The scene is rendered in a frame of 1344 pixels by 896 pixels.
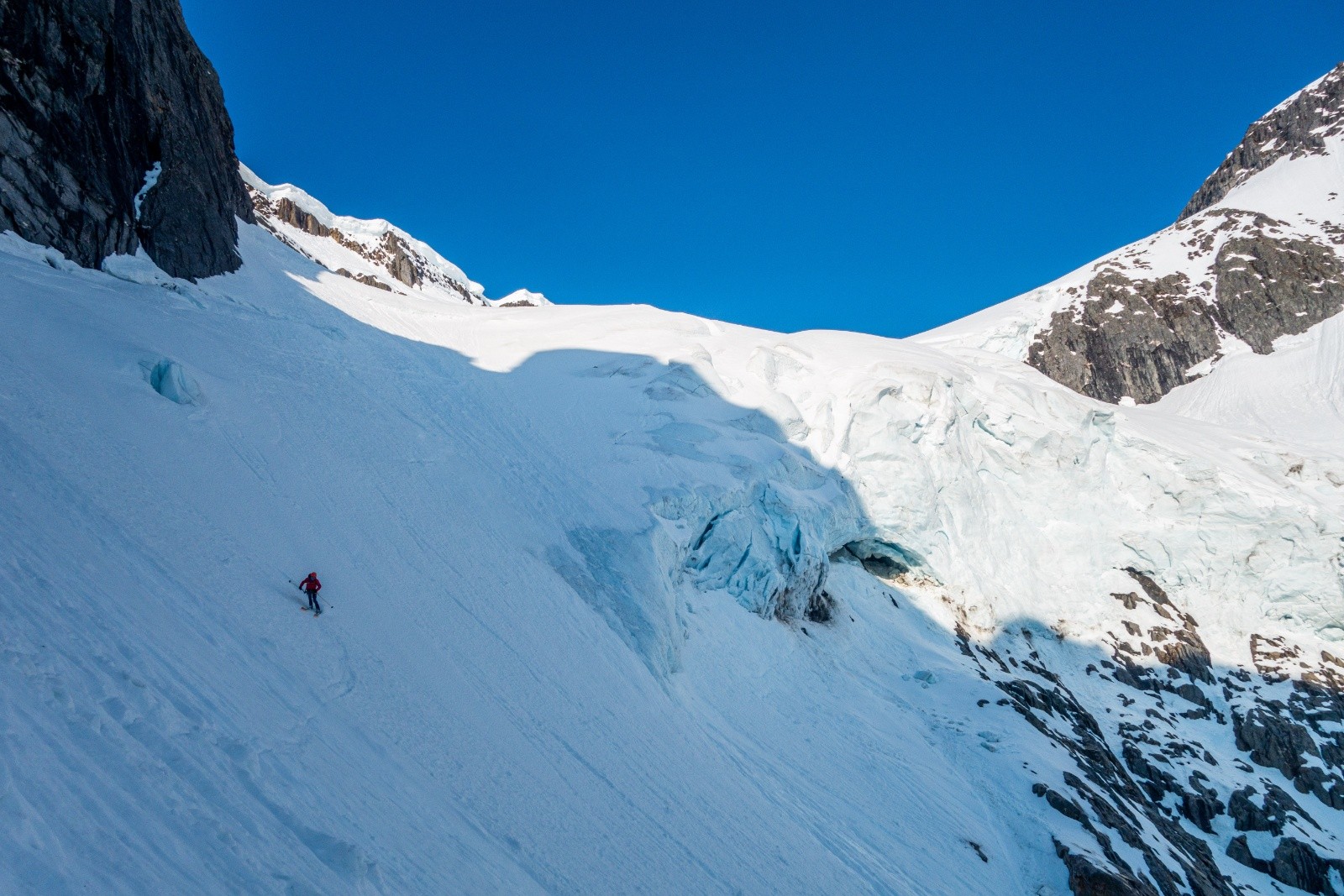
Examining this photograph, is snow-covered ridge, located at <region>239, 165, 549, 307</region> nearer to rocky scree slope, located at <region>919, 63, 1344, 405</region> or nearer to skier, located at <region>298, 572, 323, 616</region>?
rocky scree slope, located at <region>919, 63, 1344, 405</region>

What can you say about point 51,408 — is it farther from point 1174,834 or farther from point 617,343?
point 1174,834

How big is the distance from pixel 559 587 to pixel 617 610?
1.45 metres

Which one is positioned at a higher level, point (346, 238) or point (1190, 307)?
point (1190, 307)

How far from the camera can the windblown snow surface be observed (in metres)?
7.58

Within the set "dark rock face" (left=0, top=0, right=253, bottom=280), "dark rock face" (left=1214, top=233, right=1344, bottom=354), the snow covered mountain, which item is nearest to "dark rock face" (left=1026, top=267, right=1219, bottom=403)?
"dark rock face" (left=1214, top=233, right=1344, bottom=354)

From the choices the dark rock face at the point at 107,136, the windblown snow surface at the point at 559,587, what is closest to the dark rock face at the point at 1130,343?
the windblown snow surface at the point at 559,587

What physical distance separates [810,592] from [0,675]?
2097cm

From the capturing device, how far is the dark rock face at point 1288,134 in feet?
297

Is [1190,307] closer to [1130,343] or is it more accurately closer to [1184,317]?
[1184,317]

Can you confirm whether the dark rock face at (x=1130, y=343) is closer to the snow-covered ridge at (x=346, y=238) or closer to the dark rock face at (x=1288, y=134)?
the dark rock face at (x=1288, y=134)

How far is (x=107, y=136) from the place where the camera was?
20.8 m

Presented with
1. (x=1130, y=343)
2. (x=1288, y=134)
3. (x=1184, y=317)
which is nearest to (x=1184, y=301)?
(x=1184, y=317)

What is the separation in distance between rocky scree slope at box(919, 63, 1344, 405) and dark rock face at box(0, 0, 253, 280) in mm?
56397

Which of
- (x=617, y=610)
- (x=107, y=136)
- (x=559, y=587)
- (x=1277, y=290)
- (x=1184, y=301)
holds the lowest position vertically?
(x=559, y=587)
